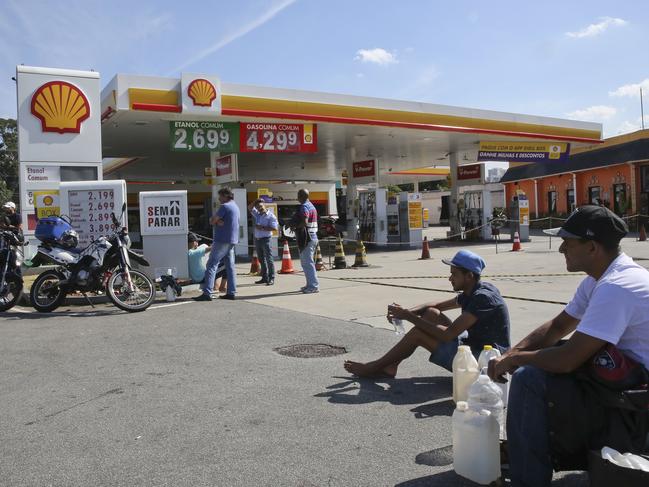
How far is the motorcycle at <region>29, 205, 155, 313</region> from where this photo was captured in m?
8.84

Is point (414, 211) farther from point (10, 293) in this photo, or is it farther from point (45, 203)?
point (10, 293)

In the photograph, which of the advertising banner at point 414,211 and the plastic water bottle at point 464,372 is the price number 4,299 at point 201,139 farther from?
the plastic water bottle at point 464,372

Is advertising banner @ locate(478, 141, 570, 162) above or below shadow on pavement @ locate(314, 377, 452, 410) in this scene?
above

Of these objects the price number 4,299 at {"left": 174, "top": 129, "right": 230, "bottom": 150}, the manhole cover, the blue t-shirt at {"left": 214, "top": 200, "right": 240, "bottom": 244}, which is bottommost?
the manhole cover

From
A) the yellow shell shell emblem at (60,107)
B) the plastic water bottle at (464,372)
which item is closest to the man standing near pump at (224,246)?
the yellow shell shell emblem at (60,107)

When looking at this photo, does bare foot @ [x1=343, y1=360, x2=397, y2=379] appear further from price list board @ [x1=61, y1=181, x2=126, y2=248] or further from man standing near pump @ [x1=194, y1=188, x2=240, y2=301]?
price list board @ [x1=61, y1=181, x2=126, y2=248]

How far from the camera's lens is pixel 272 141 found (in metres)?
18.2

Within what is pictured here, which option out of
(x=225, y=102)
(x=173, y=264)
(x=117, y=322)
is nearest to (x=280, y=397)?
(x=117, y=322)

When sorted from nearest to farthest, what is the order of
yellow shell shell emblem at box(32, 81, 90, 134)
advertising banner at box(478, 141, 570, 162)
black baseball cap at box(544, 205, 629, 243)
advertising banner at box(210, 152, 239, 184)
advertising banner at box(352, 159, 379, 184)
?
black baseball cap at box(544, 205, 629, 243), yellow shell shell emblem at box(32, 81, 90, 134), advertising banner at box(210, 152, 239, 184), advertising banner at box(478, 141, 570, 162), advertising banner at box(352, 159, 379, 184)

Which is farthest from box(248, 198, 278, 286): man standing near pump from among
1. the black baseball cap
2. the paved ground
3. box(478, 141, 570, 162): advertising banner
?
box(478, 141, 570, 162): advertising banner

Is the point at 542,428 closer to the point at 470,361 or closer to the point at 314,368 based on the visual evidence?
the point at 470,361

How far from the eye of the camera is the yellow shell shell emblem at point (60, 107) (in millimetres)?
12617

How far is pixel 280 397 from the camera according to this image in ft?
15.0

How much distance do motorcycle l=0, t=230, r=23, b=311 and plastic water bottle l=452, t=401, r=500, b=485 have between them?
332 inches
